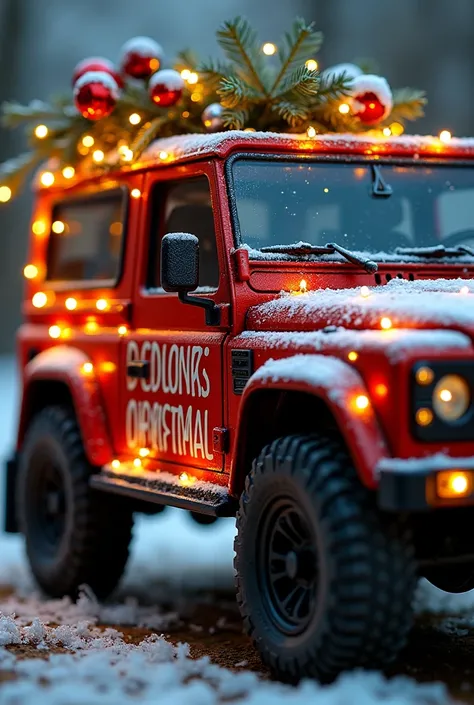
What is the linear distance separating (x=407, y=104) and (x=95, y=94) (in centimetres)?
181

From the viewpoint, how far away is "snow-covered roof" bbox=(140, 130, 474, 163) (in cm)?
598

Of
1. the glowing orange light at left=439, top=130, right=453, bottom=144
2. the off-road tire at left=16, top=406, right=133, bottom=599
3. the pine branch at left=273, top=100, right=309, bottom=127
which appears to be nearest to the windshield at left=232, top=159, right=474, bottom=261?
the glowing orange light at left=439, top=130, right=453, bottom=144

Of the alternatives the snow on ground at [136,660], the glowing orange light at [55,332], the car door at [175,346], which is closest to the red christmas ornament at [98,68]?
the car door at [175,346]

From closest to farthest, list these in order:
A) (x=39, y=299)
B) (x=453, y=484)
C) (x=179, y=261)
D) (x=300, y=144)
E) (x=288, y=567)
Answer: (x=453, y=484), (x=288, y=567), (x=179, y=261), (x=300, y=144), (x=39, y=299)

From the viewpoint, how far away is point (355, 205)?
20.2ft

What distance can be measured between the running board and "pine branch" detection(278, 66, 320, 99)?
2091 millimetres

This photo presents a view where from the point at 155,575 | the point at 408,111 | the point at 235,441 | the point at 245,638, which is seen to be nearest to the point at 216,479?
the point at 235,441

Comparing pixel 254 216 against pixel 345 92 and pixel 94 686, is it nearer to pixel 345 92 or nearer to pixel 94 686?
pixel 345 92

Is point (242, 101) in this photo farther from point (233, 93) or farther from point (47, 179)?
point (47, 179)

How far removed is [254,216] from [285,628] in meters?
1.95

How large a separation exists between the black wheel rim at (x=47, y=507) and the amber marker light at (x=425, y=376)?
3.49 meters

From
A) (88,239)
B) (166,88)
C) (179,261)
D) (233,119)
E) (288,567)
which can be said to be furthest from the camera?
(88,239)

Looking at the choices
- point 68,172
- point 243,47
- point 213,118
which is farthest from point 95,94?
point 243,47

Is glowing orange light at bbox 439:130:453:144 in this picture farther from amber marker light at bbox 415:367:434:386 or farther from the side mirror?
amber marker light at bbox 415:367:434:386
